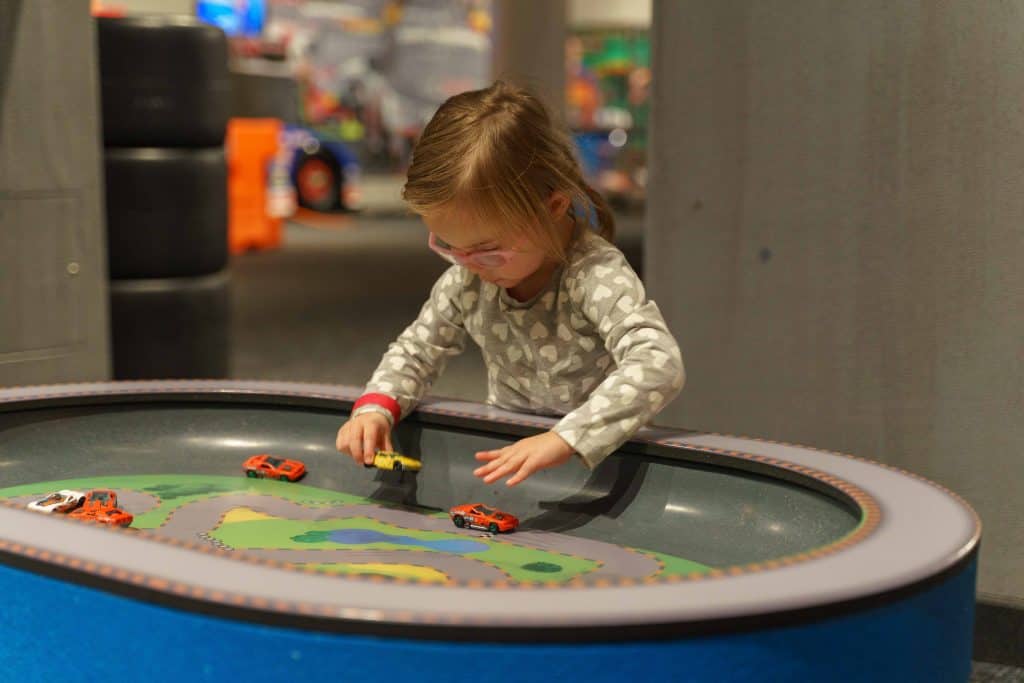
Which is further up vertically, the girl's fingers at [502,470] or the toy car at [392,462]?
the girl's fingers at [502,470]

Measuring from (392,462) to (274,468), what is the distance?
0.22 meters

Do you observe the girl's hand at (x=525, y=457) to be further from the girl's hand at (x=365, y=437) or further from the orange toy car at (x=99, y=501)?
the orange toy car at (x=99, y=501)

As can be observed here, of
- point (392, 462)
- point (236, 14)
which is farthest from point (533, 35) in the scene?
point (392, 462)

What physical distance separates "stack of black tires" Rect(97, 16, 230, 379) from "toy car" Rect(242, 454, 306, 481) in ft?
4.95

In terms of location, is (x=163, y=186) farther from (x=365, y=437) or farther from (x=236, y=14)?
(x=236, y=14)

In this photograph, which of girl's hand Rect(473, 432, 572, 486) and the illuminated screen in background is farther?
the illuminated screen in background

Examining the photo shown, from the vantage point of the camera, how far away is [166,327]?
10.1ft

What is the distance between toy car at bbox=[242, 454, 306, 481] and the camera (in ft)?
5.31

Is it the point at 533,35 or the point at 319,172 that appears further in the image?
the point at 319,172

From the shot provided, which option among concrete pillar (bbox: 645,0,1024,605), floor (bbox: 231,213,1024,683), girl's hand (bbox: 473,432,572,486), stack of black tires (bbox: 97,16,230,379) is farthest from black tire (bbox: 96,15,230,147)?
girl's hand (bbox: 473,432,572,486)

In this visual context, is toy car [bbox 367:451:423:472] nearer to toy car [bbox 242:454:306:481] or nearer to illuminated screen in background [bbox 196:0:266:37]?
toy car [bbox 242:454:306:481]

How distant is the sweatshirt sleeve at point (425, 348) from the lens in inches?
63.1

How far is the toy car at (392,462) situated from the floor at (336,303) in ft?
2.94

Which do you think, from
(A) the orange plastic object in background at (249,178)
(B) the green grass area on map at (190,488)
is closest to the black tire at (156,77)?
(B) the green grass area on map at (190,488)
